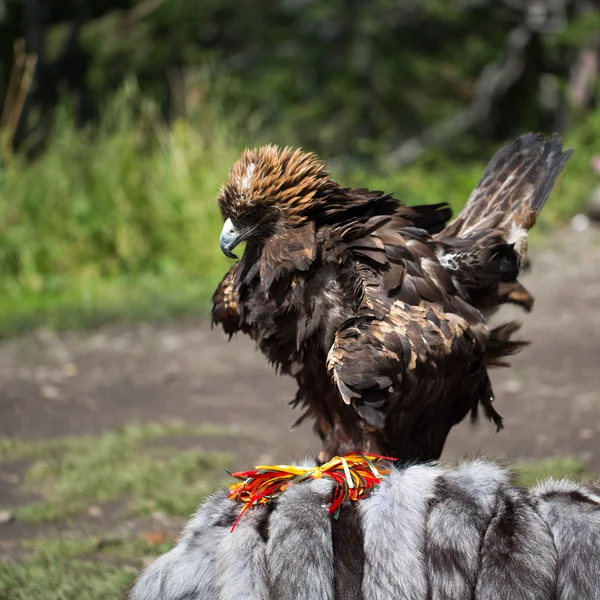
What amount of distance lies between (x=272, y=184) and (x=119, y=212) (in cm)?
703

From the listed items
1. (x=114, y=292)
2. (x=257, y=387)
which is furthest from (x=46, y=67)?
(x=257, y=387)

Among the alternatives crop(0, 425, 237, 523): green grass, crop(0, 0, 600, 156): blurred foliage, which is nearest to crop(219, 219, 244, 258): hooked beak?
crop(0, 425, 237, 523): green grass

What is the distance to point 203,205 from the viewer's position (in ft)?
33.3

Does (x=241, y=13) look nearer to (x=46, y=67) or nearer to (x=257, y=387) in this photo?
(x=46, y=67)

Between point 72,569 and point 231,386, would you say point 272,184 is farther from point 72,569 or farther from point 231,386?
point 231,386

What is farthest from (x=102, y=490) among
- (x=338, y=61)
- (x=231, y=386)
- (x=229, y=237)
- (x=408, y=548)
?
(x=338, y=61)

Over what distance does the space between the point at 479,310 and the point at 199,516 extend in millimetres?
1536

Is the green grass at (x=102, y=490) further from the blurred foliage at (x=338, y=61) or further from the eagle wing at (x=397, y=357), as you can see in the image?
the blurred foliage at (x=338, y=61)

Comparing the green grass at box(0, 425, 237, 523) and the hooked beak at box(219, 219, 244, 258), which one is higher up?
the hooked beak at box(219, 219, 244, 258)

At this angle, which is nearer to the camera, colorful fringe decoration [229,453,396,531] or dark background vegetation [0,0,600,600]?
colorful fringe decoration [229,453,396,531]

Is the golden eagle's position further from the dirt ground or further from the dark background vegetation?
the dirt ground

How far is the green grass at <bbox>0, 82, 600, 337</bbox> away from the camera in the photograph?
9.67 m

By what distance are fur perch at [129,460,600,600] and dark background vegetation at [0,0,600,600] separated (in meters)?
0.92

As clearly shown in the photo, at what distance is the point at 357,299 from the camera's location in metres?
3.47
